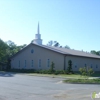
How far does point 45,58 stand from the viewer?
39562 millimetres

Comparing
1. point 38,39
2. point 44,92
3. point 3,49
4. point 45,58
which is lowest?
point 44,92

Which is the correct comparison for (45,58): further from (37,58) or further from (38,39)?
(38,39)

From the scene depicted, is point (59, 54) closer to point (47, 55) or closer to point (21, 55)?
point (47, 55)

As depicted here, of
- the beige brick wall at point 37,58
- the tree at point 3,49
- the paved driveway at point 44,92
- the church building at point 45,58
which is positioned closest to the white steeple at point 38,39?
the church building at point 45,58

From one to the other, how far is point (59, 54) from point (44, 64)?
3894 millimetres

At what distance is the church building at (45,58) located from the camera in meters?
37.5

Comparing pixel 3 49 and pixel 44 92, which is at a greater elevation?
Result: pixel 3 49

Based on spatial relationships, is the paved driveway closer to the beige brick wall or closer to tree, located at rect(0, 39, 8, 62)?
the beige brick wall

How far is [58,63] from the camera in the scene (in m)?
37.6

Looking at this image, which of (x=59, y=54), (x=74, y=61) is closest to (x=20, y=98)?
(x=59, y=54)

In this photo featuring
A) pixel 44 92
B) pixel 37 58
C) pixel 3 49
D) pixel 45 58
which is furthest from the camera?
pixel 3 49

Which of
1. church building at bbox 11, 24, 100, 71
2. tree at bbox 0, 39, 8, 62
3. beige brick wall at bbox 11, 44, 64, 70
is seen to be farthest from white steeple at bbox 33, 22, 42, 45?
tree at bbox 0, 39, 8, 62

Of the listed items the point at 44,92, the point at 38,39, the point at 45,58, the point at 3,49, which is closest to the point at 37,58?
the point at 45,58

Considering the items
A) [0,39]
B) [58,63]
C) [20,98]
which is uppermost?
[0,39]
